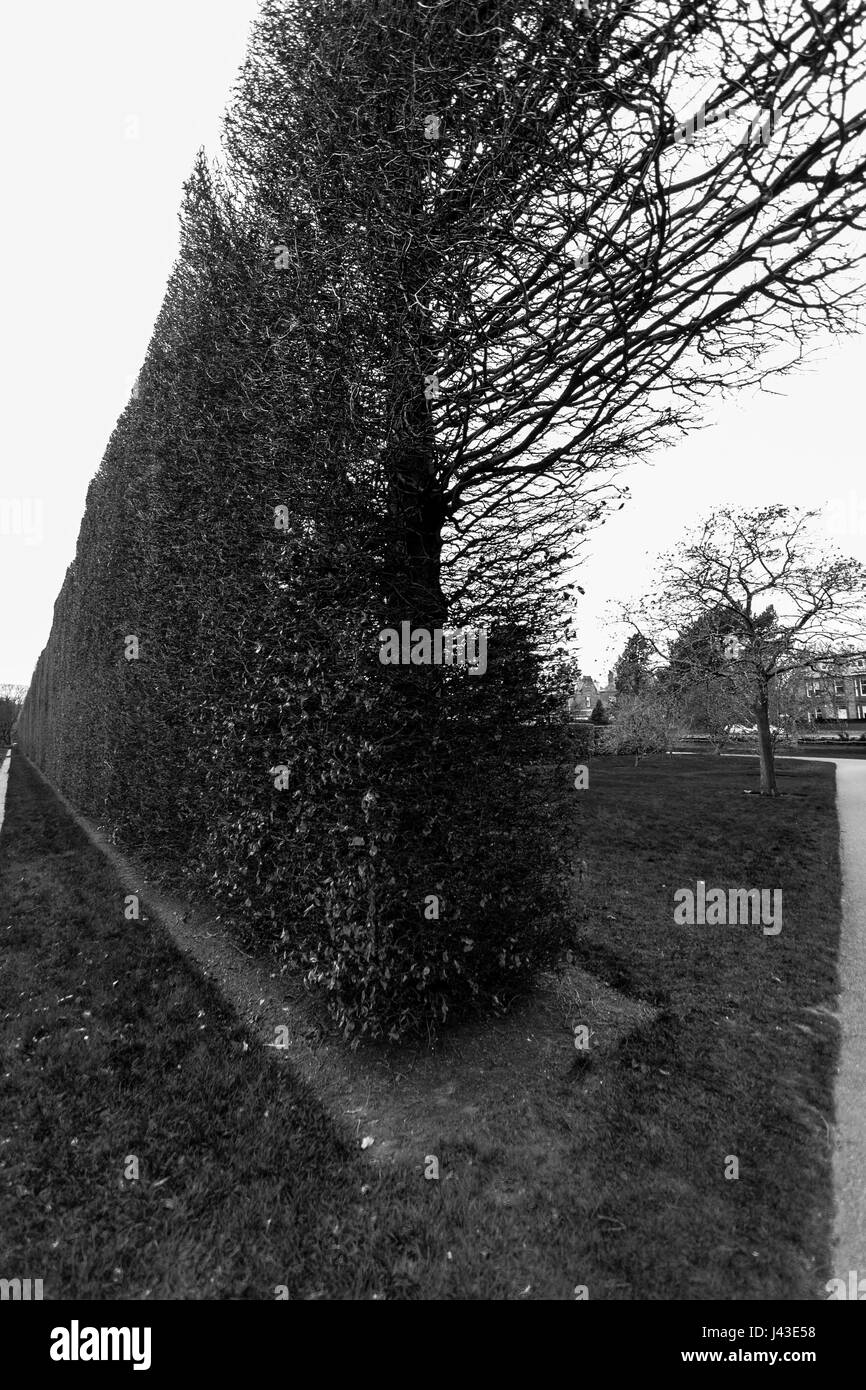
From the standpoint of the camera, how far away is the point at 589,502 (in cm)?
459

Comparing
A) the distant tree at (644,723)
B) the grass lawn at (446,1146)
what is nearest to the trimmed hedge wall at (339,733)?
the grass lawn at (446,1146)

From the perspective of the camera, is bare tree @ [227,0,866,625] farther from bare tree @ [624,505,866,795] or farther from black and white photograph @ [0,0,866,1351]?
bare tree @ [624,505,866,795]

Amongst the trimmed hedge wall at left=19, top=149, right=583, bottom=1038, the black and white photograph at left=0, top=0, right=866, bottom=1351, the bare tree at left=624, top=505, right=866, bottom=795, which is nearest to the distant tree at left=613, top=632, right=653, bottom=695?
the bare tree at left=624, top=505, right=866, bottom=795

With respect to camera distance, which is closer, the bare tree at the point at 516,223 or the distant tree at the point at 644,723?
the bare tree at the point at 516,223

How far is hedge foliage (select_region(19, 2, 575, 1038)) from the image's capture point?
3793 millimetres

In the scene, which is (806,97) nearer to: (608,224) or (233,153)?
(608,224)

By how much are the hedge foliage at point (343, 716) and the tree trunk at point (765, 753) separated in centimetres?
1390

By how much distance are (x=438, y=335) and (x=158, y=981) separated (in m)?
5.23

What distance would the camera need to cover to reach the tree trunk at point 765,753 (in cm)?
1636

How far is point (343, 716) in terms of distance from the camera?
12.8ft

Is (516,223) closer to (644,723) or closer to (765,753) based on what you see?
(765,753)

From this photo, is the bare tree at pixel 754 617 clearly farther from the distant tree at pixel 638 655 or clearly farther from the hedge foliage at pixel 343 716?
the hedge foliage at pixel 343 716

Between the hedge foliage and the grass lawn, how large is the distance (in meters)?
0.72

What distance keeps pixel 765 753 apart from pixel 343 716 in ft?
53.0
